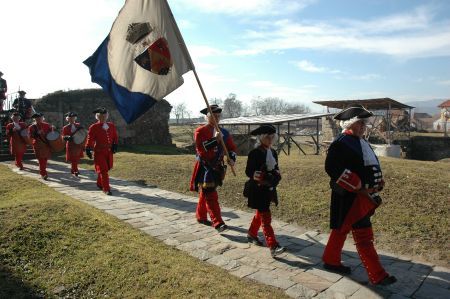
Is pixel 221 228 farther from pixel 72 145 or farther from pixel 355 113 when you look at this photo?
pixel 72 145

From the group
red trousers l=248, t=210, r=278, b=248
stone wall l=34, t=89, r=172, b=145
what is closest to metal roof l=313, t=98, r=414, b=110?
stone wall l=34, t=89, r=172, b=145

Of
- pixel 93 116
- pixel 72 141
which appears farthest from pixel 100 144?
pixel 93 116

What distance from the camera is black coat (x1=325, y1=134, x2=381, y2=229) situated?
165 inches

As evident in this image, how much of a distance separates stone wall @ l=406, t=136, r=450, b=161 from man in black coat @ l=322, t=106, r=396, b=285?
23979mm

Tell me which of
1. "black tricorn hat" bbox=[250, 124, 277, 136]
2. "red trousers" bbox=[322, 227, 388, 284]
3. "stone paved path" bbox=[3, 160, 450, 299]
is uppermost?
"black tricorn hat" bbox=[250, 124, 277, 136]

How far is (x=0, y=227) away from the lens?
5238 millimetres

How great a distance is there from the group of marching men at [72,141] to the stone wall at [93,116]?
7851 mm

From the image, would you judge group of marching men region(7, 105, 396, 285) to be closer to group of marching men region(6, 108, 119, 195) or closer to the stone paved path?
the stone paved path

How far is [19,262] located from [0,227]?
99 centimetres

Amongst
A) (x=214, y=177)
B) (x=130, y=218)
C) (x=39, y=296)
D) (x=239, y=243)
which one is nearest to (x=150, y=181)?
(x=130, y=218)

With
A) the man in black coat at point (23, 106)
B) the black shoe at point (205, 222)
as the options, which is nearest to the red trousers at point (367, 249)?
the black shoe at point (205, 222)

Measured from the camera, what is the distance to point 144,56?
559 cm

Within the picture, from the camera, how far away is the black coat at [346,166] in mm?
4195

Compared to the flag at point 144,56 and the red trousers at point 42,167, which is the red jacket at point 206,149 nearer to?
the flag at point 144,56
